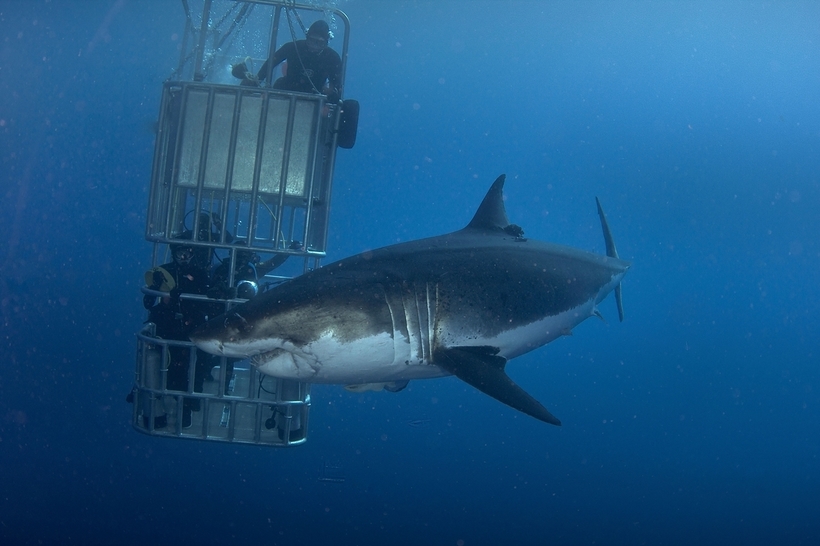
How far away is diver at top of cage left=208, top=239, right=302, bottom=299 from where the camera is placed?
3.08 metres

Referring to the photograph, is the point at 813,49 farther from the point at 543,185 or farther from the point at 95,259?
the point at 95,259

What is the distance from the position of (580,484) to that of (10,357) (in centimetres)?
1982

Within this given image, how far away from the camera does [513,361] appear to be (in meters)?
19.6

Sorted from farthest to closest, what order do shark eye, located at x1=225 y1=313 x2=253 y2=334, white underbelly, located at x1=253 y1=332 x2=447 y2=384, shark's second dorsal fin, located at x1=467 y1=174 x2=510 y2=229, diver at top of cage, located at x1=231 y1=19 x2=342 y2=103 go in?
diver at top of cage, located at x1=231 y1=19 x2=342 y2=103, shark's second dorsal fin, located at x1=467 y1=174 x2=510 y2=229, white underbelly, located at x1=253 y1=332 x2=447 y2=384, shark eye, located at x1=225 y1=313 x2=253 y2=334

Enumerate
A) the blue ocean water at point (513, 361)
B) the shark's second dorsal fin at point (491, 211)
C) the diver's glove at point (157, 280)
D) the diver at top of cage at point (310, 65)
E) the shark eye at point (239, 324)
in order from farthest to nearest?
the blue ocean water at point (513, 361) < the diver at top of cage at point (310, 65) < the shark's second dorsal fin at point (491, 211) < the diver's glove at point (157, 280) < the shark eye at point (239, 324)

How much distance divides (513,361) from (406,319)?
1840 cm

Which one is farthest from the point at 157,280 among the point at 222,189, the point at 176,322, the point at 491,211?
the point at 491,211

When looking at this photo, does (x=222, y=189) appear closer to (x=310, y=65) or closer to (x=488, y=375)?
(x=488, y=375)

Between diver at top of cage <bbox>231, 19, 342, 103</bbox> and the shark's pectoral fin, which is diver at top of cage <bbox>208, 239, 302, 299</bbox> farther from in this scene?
diver at top of cage <bbox>231, 19, 342, 103</bbox>

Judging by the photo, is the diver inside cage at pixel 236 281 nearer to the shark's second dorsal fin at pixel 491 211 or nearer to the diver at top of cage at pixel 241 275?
the diver at top of cage at pixel 241 275

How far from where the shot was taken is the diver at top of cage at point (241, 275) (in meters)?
3.08

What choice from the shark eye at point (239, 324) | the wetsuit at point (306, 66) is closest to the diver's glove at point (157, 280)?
the shark eye at point (239, 324)

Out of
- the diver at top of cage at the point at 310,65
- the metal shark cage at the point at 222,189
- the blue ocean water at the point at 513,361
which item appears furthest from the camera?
the blue ocean water at the point at 513,361

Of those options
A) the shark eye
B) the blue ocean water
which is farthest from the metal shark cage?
the blue ocean water
